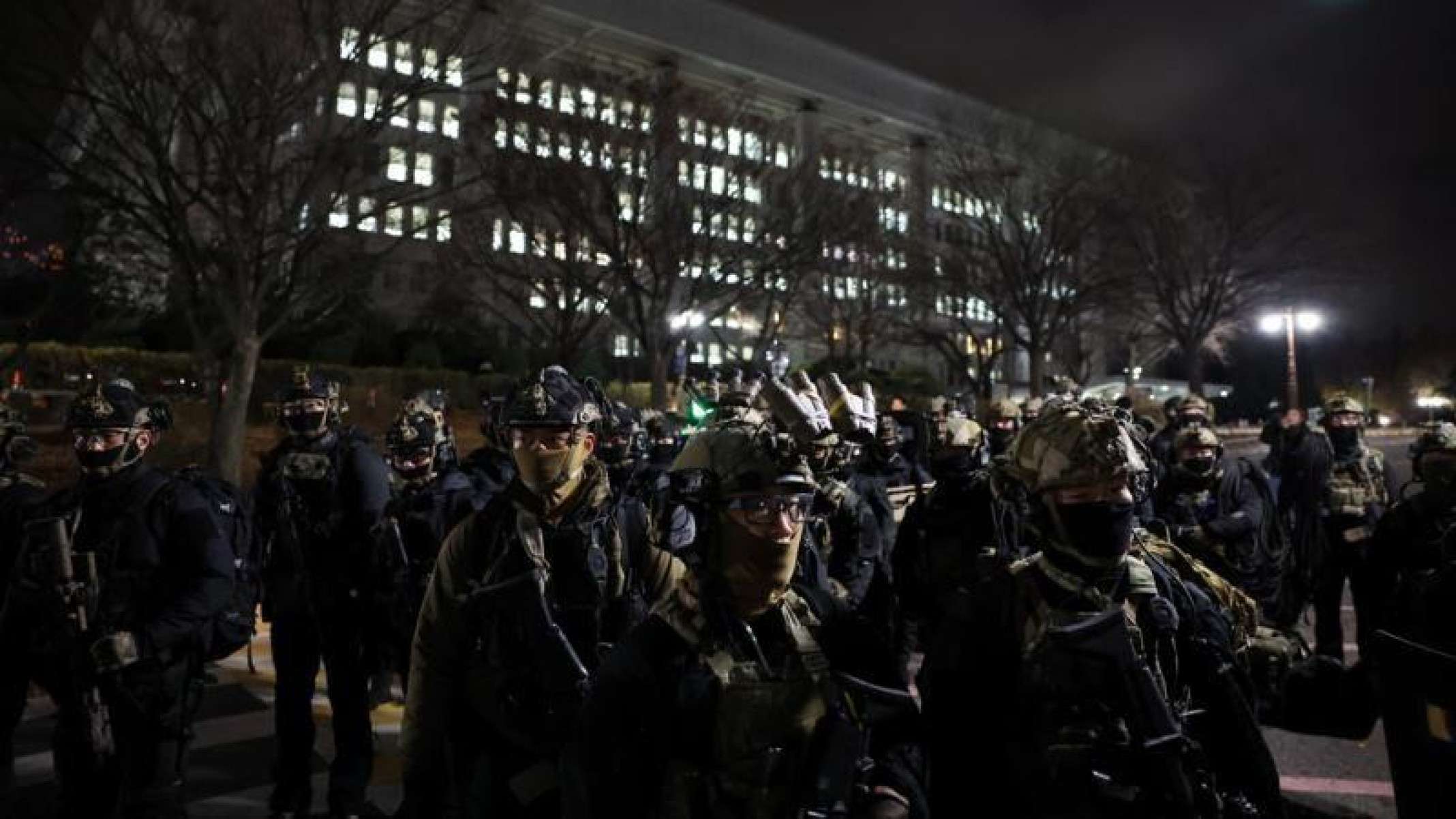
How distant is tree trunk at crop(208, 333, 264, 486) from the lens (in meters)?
13.2

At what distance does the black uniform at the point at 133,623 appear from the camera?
4004 millimetres

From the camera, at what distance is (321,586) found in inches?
203

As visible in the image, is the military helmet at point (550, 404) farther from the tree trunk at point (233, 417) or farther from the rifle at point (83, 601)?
the tree trunk at point (233, 417)

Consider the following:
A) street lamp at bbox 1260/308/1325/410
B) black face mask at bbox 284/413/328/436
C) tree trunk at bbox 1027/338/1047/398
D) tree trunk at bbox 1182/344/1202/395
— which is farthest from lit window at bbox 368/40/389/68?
tree trunk at bbox 1182/344/1202/395

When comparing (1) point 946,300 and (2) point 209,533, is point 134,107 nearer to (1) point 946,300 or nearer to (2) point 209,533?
(2) point 209,533

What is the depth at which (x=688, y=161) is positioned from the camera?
2027 centimetres

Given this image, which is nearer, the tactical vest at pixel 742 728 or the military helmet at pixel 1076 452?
the tactical vest at pixel 742 728

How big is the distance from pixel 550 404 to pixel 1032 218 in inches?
1133

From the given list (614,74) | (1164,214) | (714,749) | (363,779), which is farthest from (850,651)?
(1164,214)

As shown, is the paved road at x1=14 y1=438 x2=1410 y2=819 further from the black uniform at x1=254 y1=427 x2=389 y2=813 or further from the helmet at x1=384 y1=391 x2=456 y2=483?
the helmet at x1=384 y1=391 x2=456 y2=483

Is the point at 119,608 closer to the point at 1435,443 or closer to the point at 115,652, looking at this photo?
the point at 115,652

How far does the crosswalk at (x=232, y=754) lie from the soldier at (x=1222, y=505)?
5600 mm

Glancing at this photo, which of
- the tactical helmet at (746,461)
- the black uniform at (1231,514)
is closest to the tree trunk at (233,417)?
the black uniform at (1231,514)

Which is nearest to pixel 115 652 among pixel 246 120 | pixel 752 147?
pixel 246 120
